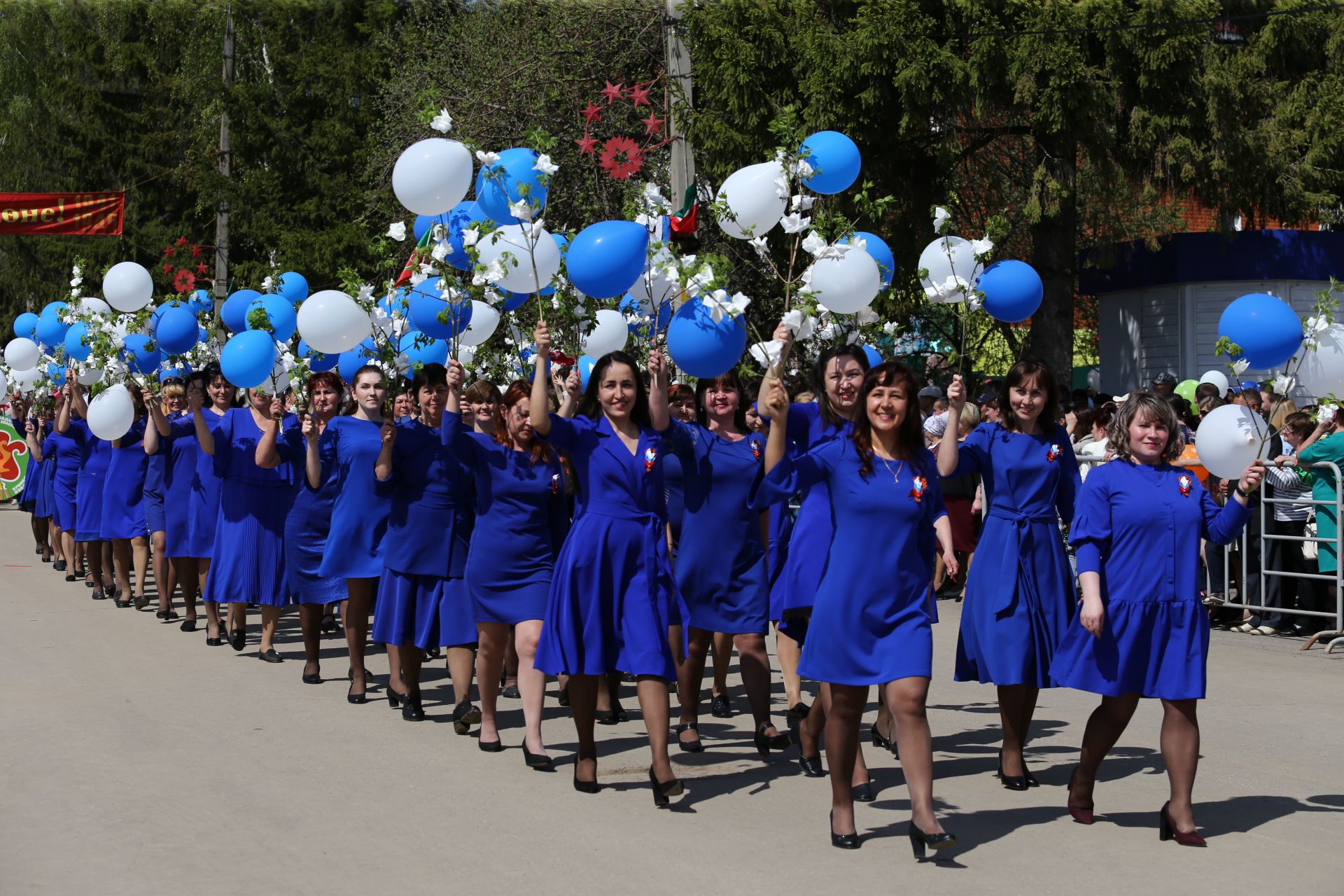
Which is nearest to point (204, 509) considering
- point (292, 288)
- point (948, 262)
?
point (292, 288)

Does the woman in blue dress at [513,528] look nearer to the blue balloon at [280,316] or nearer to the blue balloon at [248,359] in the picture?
the blue balloon at [248,359]

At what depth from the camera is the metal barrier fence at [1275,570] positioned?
36.8ft

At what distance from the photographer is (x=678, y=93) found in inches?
541

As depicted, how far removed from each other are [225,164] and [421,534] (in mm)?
21301

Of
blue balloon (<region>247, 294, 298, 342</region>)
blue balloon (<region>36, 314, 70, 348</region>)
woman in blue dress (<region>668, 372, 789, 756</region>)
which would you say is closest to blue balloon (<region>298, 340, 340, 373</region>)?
blue balloon (<region>247, 294, 298, 342</region>)

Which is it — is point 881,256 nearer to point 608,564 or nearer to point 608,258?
point 608,258

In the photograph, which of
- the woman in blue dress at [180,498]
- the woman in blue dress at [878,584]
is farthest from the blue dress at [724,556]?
the woman in blue dress at [180,498]

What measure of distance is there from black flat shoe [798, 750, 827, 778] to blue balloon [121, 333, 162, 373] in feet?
27.1

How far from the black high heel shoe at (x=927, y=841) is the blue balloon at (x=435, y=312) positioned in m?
3.49

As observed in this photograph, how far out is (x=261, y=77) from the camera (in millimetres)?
29562

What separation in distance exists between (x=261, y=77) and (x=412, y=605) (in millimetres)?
23237

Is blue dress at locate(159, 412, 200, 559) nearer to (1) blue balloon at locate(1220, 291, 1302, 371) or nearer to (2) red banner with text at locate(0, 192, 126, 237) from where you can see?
(1) blue balloon at locate(1220, 291, 1302, 371)

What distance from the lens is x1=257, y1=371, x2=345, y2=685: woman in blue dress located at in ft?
32.2

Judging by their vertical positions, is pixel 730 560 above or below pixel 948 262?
below
